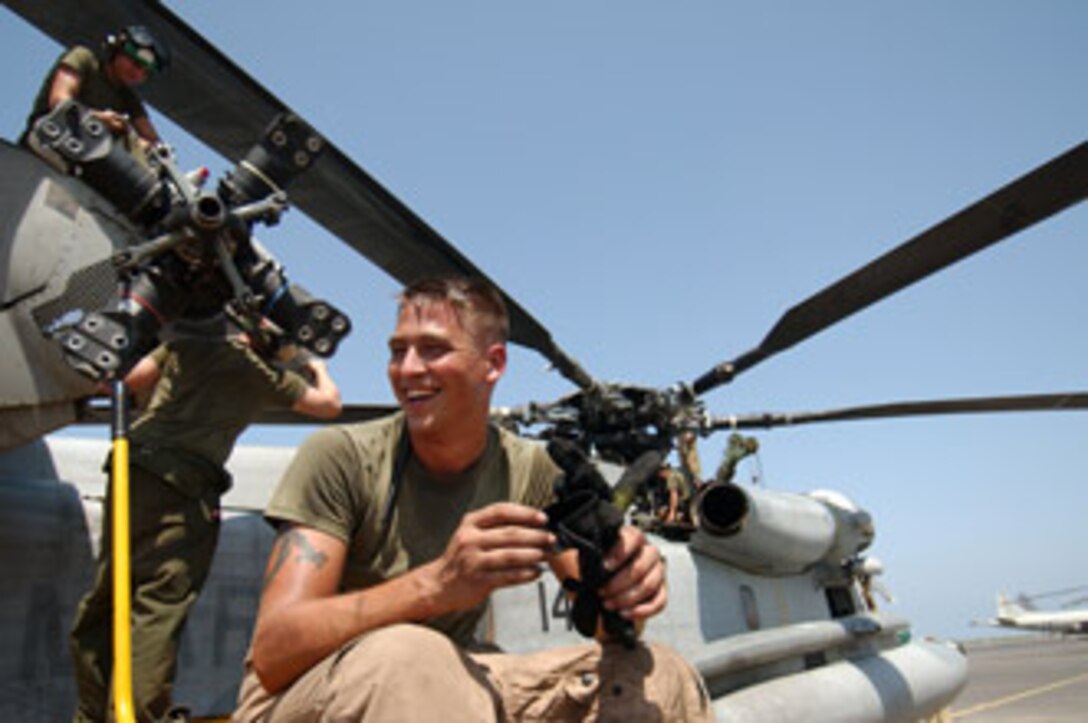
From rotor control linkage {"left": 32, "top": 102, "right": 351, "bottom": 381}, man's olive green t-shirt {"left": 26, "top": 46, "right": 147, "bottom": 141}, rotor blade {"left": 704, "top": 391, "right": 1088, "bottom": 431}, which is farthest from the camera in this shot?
rotor blade {"left": 704, "top": 391, "right": 1088, "bottom": 431}

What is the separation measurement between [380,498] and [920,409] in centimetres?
425

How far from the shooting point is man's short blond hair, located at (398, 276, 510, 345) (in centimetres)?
201

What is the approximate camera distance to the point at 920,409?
5105 mm

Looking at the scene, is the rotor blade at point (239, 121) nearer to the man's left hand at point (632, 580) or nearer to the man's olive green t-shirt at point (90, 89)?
the man's olive green t-shirt at point (90, 89)

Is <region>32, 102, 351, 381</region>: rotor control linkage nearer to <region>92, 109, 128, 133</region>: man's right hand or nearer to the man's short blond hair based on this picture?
<region>92, 109, 128, 133</region>: man's right hand

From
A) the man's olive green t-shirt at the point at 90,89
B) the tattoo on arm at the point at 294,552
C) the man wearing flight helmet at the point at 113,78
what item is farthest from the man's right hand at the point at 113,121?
the tattoo on arm at the point at 294,552

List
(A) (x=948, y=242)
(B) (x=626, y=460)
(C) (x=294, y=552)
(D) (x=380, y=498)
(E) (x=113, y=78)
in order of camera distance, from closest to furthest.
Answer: (C) (x=294, y=552)
(D) (x=380, y=498)
(E) (x=113, y=78)
(A) (x=948, y=242)
(B) (x=626, y=460)

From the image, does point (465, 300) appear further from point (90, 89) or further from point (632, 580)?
point (90, 89)

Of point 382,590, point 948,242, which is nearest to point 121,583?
point 382,590

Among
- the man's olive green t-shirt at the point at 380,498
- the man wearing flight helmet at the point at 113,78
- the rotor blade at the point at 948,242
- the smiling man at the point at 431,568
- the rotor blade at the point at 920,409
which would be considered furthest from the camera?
the rotor blade at the point at 920,409

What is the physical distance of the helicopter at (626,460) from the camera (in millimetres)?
2975

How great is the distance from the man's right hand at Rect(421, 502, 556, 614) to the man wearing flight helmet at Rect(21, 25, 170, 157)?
156 cm

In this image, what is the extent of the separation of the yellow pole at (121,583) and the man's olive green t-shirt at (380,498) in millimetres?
286

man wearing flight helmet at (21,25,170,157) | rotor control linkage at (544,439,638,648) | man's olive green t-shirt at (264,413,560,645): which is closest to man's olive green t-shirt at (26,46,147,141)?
man wearing flight helmet at (21,25,170,157)
